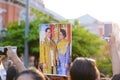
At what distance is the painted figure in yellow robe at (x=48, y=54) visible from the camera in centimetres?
640

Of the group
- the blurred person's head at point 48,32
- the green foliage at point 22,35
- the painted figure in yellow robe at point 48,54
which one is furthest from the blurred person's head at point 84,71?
the green foliage at point 22,35

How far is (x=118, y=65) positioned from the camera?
4242 mm

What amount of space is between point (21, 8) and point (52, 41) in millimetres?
36968

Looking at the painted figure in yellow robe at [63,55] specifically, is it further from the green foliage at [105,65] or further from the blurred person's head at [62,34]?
the green foliage at [105,65]

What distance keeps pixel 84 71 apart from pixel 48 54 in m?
2.81

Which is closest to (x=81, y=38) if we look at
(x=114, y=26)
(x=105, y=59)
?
(x=105, y=59)

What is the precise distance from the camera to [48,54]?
648cm

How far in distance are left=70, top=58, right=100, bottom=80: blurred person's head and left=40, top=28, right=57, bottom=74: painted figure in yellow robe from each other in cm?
261

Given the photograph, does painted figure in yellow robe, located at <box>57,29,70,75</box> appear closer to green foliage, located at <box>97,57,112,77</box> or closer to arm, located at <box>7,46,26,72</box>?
arm, located at <box>7,46,26,72</box>

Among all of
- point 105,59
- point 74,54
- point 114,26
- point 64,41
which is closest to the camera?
point 114,26

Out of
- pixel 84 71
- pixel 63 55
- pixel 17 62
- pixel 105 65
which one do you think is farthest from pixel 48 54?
pixel 105 65

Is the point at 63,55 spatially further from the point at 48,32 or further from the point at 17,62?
the point at 17,62

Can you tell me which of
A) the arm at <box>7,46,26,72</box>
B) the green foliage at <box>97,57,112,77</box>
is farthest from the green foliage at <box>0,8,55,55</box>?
the arm at <box>7,46,26,72</box>

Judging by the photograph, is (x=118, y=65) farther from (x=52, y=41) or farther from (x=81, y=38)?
(x=81, y=38)
